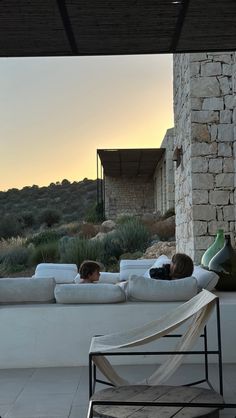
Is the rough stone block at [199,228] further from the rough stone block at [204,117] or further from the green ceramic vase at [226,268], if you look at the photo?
the green ceramic vase at [226,268]

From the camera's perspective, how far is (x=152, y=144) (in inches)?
771

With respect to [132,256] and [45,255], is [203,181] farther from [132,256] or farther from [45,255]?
[45,255]

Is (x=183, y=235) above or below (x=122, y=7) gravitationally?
below

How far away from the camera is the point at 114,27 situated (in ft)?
10.4

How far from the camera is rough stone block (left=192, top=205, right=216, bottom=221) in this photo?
8055 millimetres

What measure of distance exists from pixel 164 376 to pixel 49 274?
12.3ft

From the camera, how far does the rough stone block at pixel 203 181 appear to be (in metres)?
8.09

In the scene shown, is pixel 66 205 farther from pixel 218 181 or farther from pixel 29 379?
pixel 29 379

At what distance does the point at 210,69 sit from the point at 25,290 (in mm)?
5018

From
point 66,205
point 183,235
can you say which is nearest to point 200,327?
point 183,235

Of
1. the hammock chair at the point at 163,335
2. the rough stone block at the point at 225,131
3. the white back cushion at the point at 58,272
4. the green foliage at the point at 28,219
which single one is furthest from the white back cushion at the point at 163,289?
the green foliage at the point at 28,219

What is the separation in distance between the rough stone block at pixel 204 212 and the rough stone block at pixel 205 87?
163 centimetres

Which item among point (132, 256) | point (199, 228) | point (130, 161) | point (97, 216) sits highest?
point (130, 161)

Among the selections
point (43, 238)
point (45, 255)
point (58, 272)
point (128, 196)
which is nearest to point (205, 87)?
point (58, 272)
